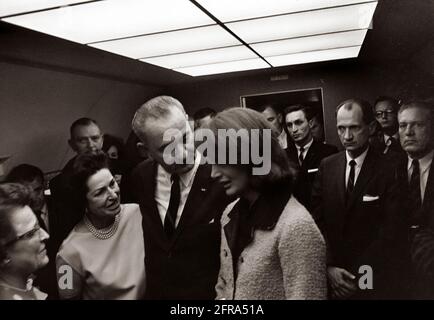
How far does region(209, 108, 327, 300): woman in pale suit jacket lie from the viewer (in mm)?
1692

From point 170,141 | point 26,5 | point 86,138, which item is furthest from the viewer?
point 86,138

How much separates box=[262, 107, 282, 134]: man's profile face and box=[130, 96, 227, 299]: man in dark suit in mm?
328

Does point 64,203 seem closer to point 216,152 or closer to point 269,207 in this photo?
point 216,152

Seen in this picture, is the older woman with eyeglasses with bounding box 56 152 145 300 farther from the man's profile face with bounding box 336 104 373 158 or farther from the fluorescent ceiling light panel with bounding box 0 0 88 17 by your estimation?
the man's profile face with bounding box 336 104 373 158

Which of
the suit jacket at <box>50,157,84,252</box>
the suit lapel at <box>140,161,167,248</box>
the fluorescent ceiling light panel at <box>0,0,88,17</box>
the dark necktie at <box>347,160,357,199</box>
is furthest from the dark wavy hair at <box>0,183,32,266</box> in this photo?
the dark necktie at <box>347,160,357,199</box>

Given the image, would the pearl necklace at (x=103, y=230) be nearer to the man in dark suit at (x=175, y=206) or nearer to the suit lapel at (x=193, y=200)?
the man in dark suit at (x=175, y=206)

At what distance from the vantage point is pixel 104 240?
207cm

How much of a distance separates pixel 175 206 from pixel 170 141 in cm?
28

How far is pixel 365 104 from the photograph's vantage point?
6.26ft

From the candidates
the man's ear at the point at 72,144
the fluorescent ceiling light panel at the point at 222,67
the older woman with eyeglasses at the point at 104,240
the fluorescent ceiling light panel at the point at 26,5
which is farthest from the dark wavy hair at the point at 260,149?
the fluorescent ceiling light panel at the point at 26,5

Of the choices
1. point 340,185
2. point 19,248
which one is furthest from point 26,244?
point 340,185

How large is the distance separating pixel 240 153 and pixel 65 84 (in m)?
0.89

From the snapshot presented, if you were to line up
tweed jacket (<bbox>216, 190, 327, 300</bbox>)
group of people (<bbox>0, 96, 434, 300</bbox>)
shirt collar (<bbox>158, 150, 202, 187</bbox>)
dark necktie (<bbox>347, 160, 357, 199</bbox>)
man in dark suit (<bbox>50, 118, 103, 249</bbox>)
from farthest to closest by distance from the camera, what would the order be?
1. man in dark suit (<bbox>50, 118, 103, 249</bbox>)
2. shirt collar (<bbox>158, 150, 202, 187</bbox>)
3. dark necktie (<bbox>347, 160, 357, 199</bbox>)
4. group of people (<bbox>0, 96, 434, 300</bbox>)
5. tweed jacket (<bbox>216, 190, 327, 300</bbox>)

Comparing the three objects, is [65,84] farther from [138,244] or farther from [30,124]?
[138,244]
